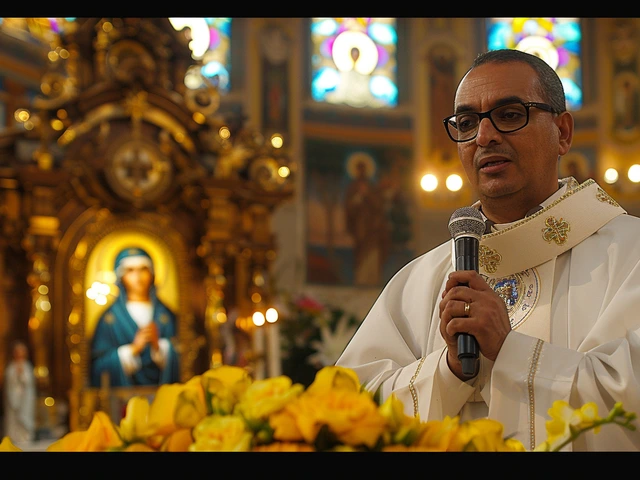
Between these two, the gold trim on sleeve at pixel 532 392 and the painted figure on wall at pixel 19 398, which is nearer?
the gold trim on sleeve at pixel 532 392

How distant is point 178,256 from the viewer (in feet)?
31.2

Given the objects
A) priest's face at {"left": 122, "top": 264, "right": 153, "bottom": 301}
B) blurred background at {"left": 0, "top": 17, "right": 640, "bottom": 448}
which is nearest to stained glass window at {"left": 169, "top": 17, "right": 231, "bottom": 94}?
blurred background at {"left": 0, "top": 17, "right": 640, "bottom": 448}

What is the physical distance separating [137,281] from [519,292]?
705 cm

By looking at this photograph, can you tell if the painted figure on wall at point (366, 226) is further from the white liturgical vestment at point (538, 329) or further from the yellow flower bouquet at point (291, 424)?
the yellow flower bouquet at point (291, 424)

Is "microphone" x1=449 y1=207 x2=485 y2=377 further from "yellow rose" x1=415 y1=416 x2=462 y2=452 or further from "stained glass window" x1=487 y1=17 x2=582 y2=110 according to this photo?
"stained glass window" x1=487 y1=17 x2=582 y2=110

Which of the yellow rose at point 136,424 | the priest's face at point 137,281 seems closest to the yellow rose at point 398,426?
the yellow rose at point 136,424

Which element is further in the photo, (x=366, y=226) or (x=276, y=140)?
(x=366, y=226)

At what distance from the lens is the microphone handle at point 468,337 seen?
199 centimetres

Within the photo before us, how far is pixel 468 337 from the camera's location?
2012mm

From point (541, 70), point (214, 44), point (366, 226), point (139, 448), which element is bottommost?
point (139, 448)

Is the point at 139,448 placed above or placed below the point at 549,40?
below

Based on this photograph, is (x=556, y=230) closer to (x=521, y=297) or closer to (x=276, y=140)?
(x=521, y=297)

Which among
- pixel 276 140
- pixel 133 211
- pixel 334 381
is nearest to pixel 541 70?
pixel 334 381

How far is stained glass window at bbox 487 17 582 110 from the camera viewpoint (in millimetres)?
15133
